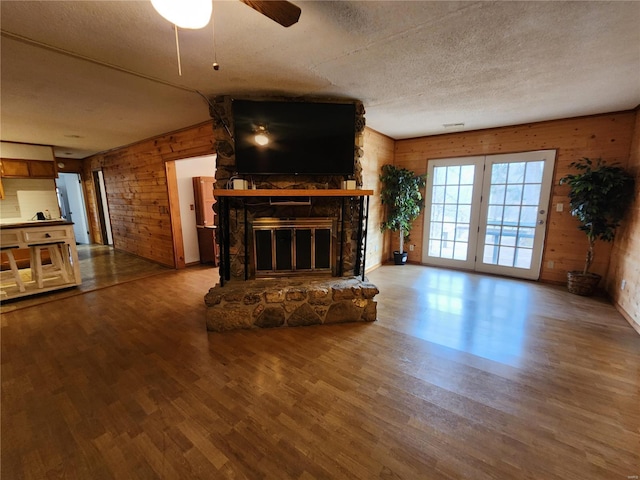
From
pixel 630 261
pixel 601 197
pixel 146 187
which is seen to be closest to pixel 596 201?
pixel 601 197

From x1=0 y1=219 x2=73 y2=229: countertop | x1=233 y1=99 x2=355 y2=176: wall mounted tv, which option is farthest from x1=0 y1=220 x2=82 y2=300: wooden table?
x1=233 y1=99 x2=355 y2=176: wall mounted tv

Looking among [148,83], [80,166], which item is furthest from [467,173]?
Answer: [80,166]

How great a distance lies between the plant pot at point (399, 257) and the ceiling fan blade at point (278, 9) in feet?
14.1

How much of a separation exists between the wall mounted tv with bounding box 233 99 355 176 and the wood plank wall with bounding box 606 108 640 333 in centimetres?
310

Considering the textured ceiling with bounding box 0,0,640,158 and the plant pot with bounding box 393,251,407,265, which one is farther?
the plant pot with bounding box 393,251,407,265

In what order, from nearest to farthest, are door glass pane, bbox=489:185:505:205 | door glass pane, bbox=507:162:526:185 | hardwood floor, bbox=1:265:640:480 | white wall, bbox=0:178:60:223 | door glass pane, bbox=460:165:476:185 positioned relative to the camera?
hardwood floor, bbox=1:265:640:480, door glass pane, bbox=507:162:526:185, door glass pane, bbox=489:185:505:205, door glass pane, bbox=460:165:476:185, white wall, bbox=0:178:60:223

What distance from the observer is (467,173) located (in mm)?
4348

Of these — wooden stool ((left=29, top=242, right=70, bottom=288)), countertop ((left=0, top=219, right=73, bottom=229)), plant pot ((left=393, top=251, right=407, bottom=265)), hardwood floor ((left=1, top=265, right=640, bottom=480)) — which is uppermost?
countertop ((left=0, top=219, right=73, bottom=229))

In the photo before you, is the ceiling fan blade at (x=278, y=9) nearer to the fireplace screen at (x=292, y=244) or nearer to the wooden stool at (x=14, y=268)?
the fireplace screen at (x=292, y=244)

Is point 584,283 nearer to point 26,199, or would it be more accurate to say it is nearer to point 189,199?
point 189,199

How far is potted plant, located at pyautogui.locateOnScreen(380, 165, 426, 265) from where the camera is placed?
4.56 meters

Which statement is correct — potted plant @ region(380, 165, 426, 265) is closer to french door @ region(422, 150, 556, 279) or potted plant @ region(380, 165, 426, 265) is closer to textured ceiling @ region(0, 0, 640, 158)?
french door @ region(422, 150, 556, 279)

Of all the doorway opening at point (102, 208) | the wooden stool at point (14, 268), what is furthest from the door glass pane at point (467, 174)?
the doorway opening at point (102, 208)

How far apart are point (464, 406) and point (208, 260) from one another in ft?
14.8
